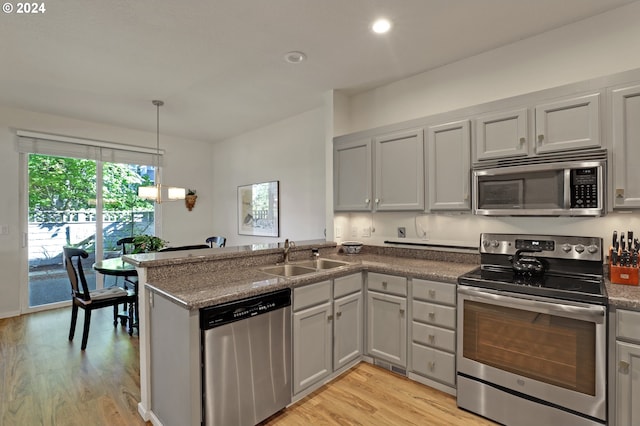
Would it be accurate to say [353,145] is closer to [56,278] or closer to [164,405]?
[164,405]

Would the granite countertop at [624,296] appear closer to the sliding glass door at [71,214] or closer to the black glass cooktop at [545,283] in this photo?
the black glass cooktop at [545,283]

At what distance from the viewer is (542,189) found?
2.16 m

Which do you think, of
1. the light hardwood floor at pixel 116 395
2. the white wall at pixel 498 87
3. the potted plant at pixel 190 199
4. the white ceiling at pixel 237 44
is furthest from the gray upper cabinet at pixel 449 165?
the potted plant at pixel 190 199

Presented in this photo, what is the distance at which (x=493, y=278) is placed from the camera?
209cm

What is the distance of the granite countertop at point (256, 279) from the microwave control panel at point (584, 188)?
859mm

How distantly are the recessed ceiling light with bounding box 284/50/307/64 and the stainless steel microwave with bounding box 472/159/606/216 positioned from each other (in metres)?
1.79

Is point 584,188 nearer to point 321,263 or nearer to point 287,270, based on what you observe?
point 321,263

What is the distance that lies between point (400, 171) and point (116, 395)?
2980 mm

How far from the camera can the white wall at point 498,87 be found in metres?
2.18

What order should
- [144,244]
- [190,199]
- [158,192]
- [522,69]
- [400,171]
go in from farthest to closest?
[190,199] < [158,192] < [144,244] < [400,171] < [522,69]

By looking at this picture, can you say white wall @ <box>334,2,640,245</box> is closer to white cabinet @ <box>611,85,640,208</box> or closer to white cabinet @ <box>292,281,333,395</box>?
white cabinet @ <box>611,85,640,208</box>

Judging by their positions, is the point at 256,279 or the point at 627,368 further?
the point at 256,279

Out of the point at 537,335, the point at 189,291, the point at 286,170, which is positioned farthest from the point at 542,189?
the point at 286,170

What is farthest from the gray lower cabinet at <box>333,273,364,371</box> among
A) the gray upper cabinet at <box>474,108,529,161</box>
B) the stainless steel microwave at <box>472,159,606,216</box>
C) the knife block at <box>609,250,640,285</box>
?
the knife block at <box>609,250,640,285</box>
